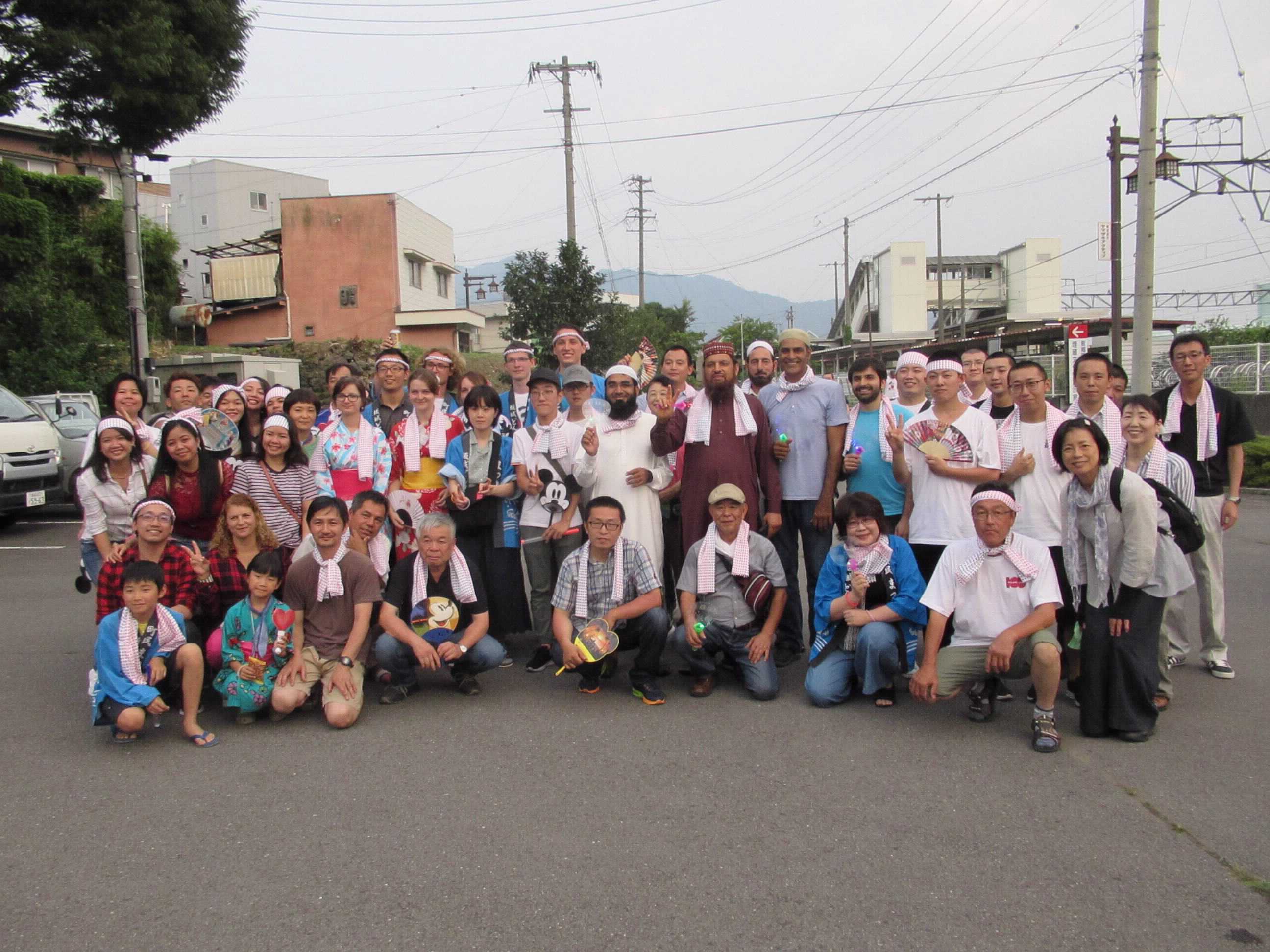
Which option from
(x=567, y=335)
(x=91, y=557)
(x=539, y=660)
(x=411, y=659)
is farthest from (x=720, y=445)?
(x=91, y=557)

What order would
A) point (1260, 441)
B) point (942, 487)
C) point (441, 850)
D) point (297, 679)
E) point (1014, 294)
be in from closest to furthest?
point (441, 850) < point (297, 679) < point (942, 487) < point (1260, 441) < point (1014, 294)

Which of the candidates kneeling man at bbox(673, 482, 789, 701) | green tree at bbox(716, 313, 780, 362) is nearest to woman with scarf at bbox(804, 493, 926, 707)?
kneeling man at bbox(673, 482, 789, 701)

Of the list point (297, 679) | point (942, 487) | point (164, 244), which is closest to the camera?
point (297, 679)

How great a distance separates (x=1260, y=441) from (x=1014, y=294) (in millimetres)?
52384

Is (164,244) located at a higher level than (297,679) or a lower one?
higher

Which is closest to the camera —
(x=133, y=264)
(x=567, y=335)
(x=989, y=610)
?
(x=989, y=610)

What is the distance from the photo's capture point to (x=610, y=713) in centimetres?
518

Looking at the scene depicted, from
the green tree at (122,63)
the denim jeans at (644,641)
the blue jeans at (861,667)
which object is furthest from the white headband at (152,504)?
the green tree at (122,63)

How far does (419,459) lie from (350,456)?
45cm

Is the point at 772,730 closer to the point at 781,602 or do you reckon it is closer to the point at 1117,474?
the point at 781,602

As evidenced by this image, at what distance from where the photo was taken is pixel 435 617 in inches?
214

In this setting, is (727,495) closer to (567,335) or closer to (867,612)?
(867,612)

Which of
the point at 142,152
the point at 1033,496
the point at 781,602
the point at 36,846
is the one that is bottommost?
the point at 36,846

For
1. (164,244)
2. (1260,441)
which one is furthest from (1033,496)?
(164,244)
